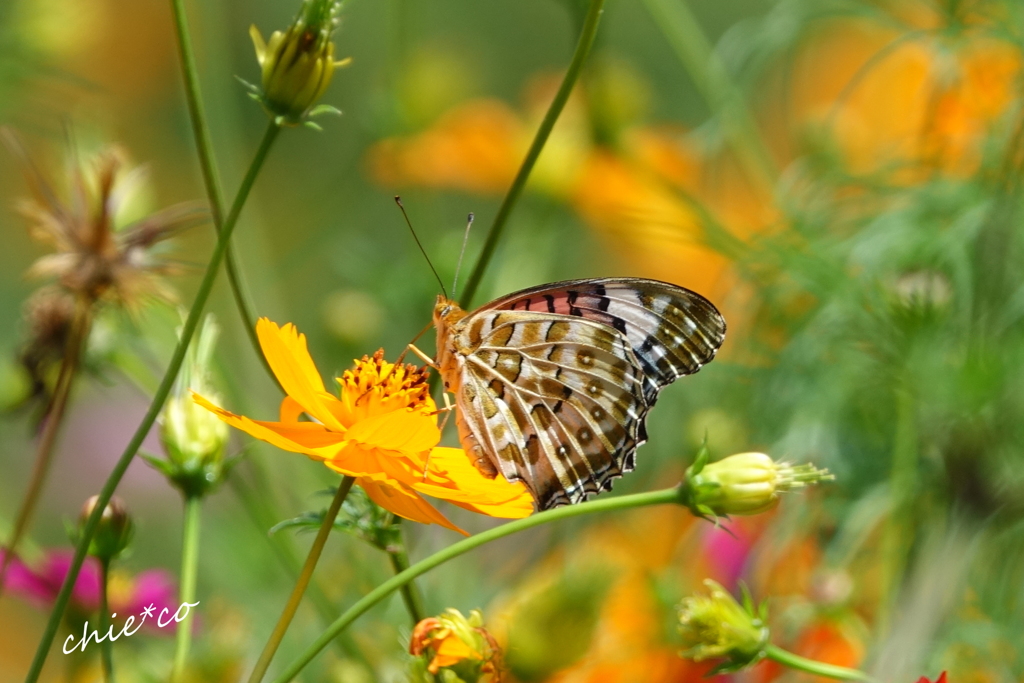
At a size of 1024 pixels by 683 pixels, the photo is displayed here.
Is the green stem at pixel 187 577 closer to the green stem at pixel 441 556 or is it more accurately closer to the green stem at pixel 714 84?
the green stem at pixel 441 556

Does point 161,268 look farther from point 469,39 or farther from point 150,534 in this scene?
point 469,39

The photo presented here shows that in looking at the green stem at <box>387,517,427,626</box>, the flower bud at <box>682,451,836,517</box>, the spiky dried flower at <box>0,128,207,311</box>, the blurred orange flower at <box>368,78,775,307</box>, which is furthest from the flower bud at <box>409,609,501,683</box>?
the blurred orange flower at <box>368,78,775,307</box>

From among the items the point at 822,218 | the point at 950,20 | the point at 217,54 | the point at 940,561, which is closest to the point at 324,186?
the point at 217,54

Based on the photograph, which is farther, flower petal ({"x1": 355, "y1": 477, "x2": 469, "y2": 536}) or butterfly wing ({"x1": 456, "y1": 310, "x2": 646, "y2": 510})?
butterfly wing ({"x1": 456, "y1": 310, "x2": 646, "y2": 510})

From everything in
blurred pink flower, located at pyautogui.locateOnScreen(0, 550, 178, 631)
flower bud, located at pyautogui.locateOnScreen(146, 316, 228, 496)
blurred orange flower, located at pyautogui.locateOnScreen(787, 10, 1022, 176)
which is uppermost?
blurred orange flower, located at pyautogui.locateOnScreen(787, 10, 1022, 176)

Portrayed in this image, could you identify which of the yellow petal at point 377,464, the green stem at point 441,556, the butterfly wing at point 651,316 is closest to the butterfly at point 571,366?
the butterfly wing at point 651,316

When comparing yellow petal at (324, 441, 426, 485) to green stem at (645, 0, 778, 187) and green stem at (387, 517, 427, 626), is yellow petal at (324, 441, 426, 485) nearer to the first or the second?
green stem at (387, 517, 427, 626)
